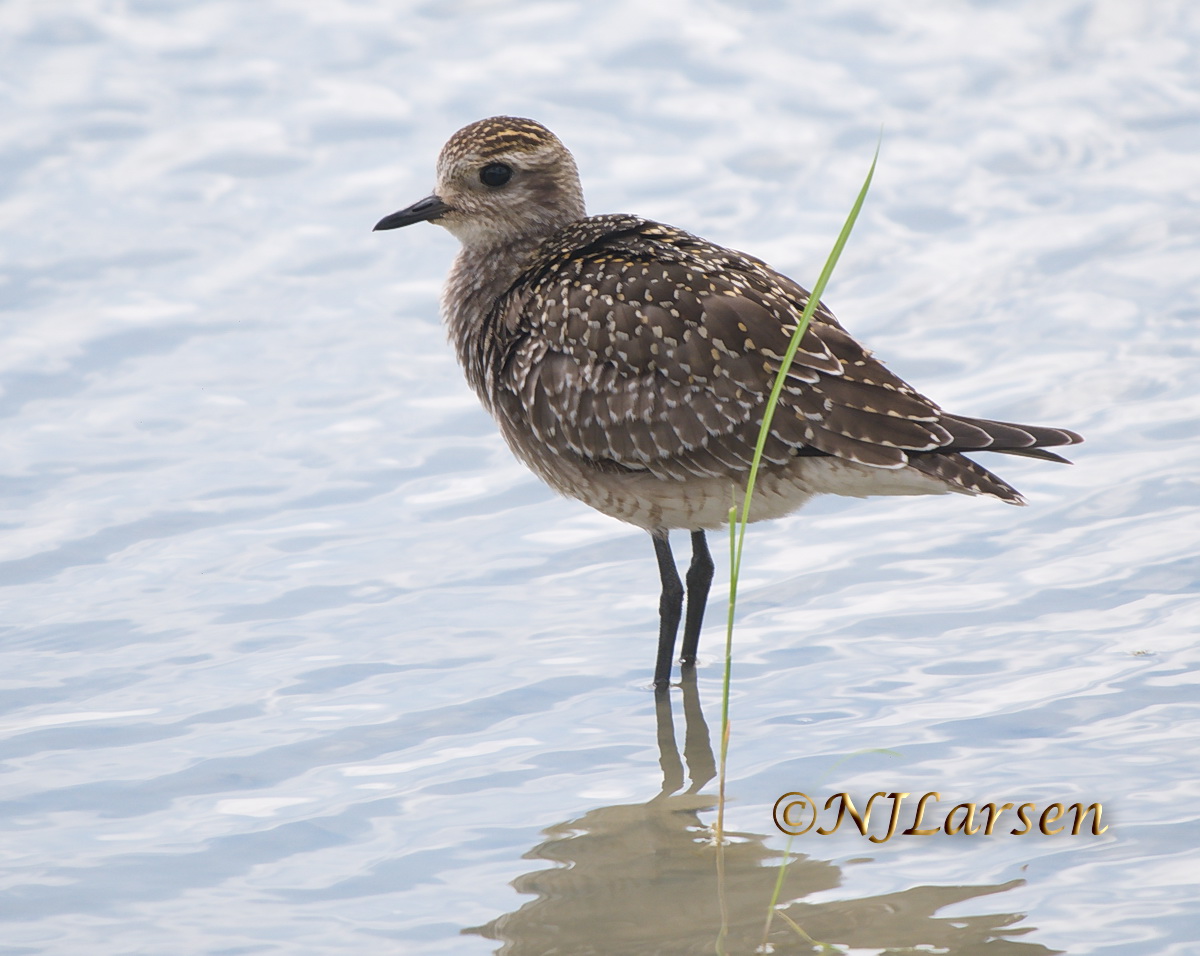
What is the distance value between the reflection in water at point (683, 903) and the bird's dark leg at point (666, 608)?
96 cm

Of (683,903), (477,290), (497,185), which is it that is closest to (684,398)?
(477,290)

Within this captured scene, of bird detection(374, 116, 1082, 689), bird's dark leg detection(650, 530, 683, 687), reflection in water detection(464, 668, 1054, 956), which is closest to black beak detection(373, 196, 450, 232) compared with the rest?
bird detection(374, 116, 1082, 689)

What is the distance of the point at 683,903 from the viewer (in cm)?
550

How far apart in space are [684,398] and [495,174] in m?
1.61

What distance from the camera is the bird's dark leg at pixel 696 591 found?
7266 mm

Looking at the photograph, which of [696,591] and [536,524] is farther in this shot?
[536,524]

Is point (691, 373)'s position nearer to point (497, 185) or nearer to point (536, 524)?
point (497, 185)

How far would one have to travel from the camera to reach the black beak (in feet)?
25.0

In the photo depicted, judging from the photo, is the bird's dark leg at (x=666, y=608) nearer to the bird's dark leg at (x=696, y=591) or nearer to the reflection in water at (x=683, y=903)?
the bird's dark leg at (x=696, y=591)

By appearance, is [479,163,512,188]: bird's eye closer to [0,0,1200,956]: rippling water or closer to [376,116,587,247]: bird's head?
[376,116,587,247]: bird's head

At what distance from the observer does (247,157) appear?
11.5 m

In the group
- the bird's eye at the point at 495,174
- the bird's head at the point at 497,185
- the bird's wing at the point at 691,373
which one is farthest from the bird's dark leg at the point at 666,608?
the bird's eye at the point at 495,174

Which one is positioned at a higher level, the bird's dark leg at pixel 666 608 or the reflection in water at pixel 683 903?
the bird's dark leg at pixel 666 608

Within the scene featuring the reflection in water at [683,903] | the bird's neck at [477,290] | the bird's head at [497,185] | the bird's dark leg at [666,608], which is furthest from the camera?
the bird's head at [497,185]
